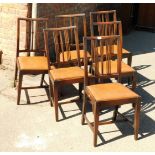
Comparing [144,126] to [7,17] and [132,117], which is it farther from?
[7,17]

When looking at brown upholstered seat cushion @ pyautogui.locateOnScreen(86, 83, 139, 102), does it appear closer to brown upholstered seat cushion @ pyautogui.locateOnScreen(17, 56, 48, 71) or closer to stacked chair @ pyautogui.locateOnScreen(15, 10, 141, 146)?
stacked chair @ pyautogui.locateOnScreen(15, 10, 141, 146)

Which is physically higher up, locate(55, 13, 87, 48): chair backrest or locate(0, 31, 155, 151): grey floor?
locate(55, 13, 87, 48): chair backrest

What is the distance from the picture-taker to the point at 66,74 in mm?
4816

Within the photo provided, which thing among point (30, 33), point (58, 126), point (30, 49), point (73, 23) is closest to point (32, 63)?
point (30, 49)

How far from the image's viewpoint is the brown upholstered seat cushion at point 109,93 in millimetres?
4169

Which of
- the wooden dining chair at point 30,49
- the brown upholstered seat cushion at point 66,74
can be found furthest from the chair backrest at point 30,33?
the brown upholstered seat cushion at point 66,74

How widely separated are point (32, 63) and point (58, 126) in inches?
41.5

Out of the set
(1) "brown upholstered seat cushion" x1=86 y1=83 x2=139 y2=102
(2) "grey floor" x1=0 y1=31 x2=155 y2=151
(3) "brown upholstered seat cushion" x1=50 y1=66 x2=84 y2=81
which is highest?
(3) "brown upholstered seat cushion" x1=50 y1=66 x2=84 y2=81

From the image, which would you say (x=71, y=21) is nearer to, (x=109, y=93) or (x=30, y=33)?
(x=30, y=33)

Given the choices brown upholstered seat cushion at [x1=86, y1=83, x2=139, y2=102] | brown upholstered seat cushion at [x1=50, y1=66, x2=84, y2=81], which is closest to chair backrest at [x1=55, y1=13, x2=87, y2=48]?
brown upholstered seat cushion at [x1=50, y1=66, x2=84, y2=81]

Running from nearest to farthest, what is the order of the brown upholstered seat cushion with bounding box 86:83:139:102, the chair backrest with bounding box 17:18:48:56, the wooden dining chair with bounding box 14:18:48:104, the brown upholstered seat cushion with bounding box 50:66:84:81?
the brown upholstered seat cushion with bounding box 86:83:139:102, the brown upholstered seat cushion with bounding box 50:66:84:81, the wooden dining chair with bounding box 14:18:48:104, the chair backrest with bounding box 17:18:48:56

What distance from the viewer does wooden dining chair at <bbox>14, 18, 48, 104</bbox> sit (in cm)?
506

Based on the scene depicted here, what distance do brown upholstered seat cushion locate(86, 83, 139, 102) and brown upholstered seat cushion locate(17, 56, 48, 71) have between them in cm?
94

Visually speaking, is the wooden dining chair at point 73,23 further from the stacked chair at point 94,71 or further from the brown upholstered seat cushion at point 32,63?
the brown upholstered seat cushion at point 32,63
